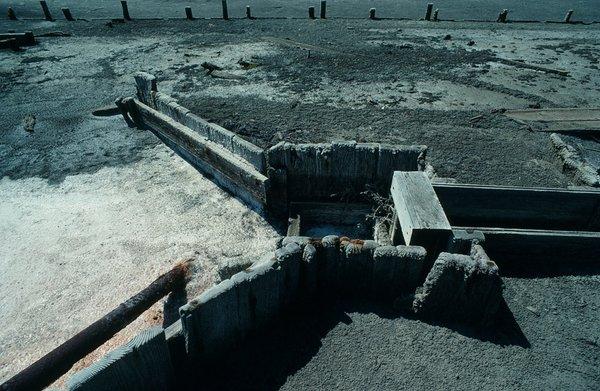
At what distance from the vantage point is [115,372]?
2.72 m

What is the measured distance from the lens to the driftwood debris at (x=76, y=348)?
125 inches

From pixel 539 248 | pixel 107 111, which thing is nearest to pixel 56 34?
pixel 107 111

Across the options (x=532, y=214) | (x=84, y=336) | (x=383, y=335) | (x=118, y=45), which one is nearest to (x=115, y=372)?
(x=84, y=336)

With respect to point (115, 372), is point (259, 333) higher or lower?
lower

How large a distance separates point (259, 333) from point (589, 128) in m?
9.17

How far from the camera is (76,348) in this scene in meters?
3.51

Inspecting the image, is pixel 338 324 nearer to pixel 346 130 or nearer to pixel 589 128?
pixel 346 130

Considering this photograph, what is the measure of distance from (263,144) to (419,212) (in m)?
5.07

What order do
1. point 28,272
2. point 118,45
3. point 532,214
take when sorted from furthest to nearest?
point 118,45 → point 28,272 → point 532,214

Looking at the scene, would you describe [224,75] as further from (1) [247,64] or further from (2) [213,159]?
(2) [213,159]

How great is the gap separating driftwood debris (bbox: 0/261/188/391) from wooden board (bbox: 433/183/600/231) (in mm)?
3743

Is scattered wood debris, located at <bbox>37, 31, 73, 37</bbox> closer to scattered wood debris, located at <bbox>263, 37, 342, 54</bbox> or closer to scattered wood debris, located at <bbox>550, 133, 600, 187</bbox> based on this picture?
scattered wood debris, located at <bbox>263, 37, 342, 54</bbox>

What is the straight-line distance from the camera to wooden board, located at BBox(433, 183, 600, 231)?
4547 mm

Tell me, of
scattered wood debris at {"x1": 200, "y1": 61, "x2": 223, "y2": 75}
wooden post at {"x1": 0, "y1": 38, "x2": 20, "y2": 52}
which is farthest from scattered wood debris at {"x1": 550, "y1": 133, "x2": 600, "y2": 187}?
wooden post at {"x1": 0, "y1": 38, "x2": 20, "y2": 52}
